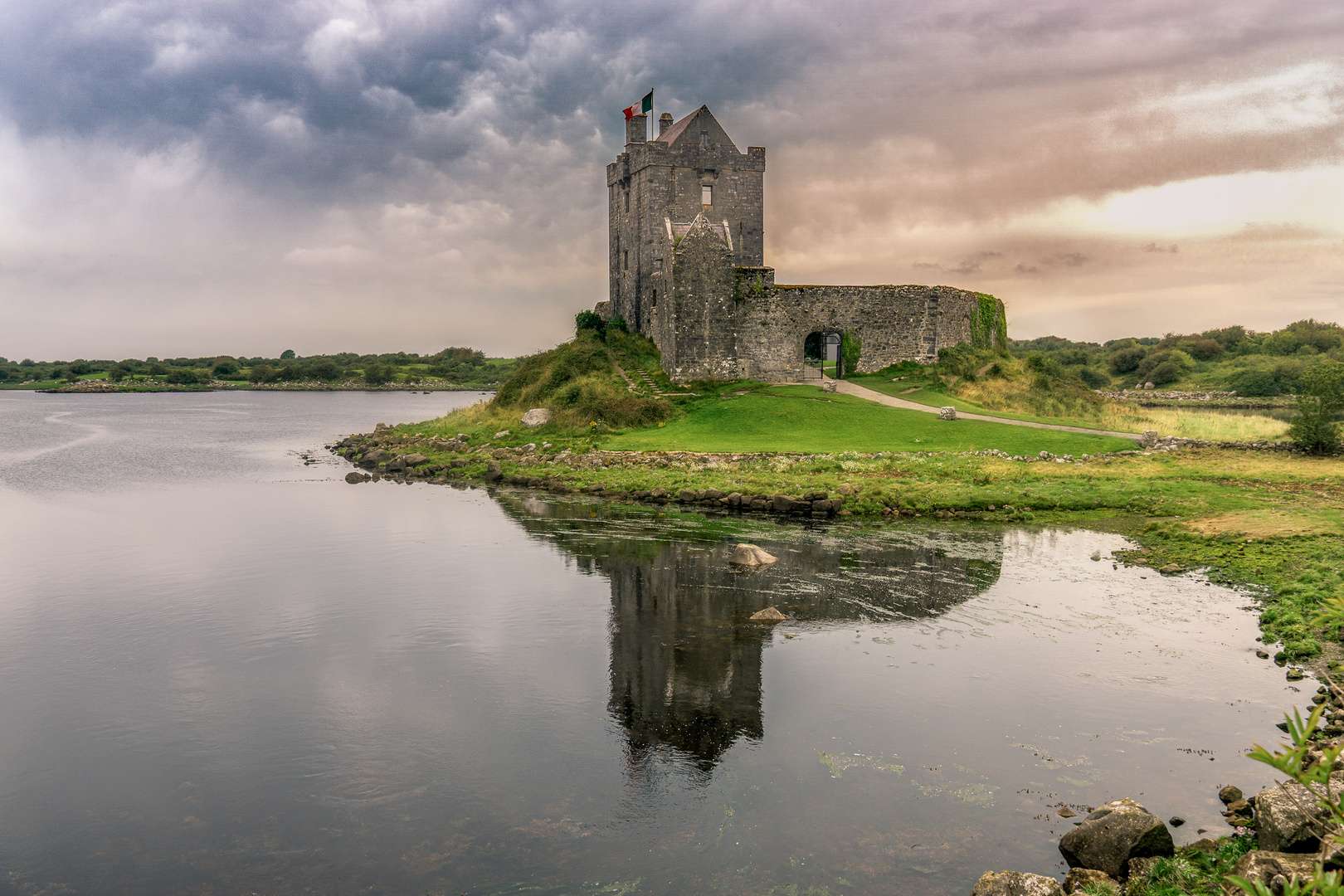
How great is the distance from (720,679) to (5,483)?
36881mm

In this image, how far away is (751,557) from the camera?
1952cm

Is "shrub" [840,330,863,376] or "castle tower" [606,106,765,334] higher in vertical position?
"castle tower" [606,106,765,334]

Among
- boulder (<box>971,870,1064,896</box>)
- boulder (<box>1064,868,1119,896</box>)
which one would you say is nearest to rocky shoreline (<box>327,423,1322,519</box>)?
boulder (<box>1064,868,1119,896</box>)

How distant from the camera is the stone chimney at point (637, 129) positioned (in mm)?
45156

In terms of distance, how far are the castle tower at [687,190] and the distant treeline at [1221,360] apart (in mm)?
52371

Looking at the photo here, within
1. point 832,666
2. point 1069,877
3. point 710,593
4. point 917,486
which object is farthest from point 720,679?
point 917,486

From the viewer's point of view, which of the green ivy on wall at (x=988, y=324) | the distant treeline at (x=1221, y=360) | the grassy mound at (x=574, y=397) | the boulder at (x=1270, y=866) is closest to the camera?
the boulder at (x=1270, y=866)

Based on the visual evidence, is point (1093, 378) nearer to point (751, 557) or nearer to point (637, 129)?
point (637, 129)

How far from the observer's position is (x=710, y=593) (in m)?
17.1

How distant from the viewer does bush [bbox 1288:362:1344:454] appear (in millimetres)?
30359

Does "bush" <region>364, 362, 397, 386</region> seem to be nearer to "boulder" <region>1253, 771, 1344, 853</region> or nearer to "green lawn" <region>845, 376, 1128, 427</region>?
"green lawn" <region>845, 376, 1128, 427</region>

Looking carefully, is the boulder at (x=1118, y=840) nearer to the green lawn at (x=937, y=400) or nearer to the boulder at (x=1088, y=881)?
the boulder at (x=1088, y=881)

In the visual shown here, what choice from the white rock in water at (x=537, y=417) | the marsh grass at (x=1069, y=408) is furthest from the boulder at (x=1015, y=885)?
the white rock in water at (x=537, y=417)

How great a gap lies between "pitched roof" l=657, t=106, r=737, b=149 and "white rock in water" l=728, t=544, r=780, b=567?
29.7 metres
